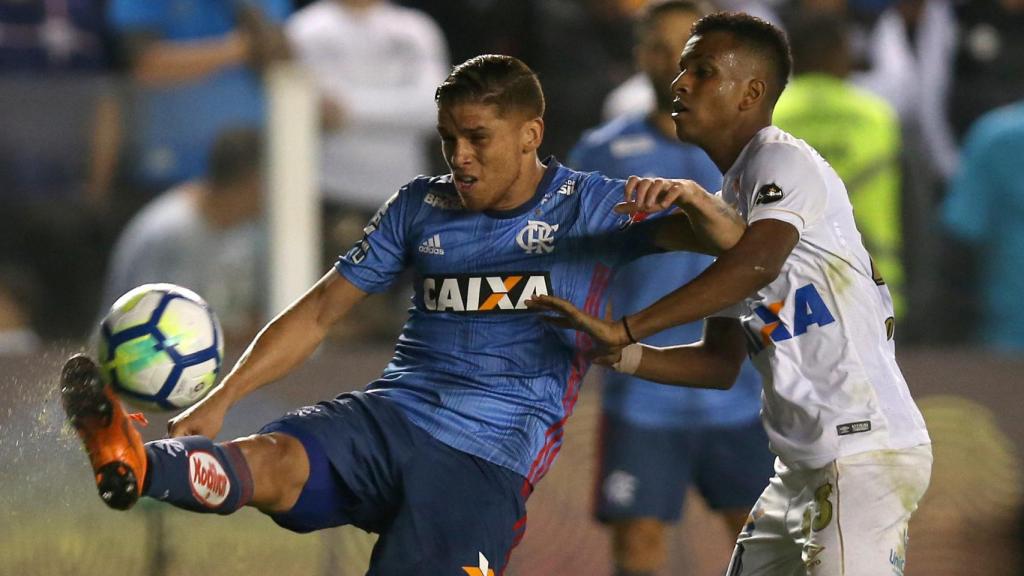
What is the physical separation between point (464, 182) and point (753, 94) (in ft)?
2.78

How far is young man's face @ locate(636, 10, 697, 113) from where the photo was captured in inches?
264

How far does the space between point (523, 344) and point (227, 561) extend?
342 cm

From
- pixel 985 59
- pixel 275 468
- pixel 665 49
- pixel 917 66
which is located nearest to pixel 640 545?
pixel 665 49

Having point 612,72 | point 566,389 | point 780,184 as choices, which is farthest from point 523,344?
point 612,72

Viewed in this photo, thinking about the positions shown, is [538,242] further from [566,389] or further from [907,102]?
[907,102]

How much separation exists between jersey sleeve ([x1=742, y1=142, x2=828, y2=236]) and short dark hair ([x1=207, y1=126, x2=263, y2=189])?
382 cm

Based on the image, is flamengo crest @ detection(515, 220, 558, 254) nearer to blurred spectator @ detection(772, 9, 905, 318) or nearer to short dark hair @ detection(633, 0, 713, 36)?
short dark hair @ detection(633, 0, 713, 36)

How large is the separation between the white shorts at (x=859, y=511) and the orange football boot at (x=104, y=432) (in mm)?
1788

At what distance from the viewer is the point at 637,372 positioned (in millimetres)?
4934

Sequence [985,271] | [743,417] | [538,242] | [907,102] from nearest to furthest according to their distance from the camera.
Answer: [538,242] → [743,417] → [985,271] → [907,102]

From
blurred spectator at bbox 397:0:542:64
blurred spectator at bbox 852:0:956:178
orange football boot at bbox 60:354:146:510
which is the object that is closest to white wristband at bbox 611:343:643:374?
orange football boot at bbox 60:354:146:510

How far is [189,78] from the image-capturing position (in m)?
7.91

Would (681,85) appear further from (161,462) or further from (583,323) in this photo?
(161,462)

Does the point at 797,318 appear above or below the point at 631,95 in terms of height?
below
